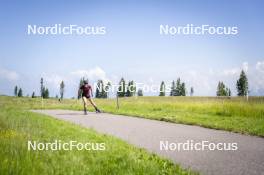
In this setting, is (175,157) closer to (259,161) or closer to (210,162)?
(210,162)

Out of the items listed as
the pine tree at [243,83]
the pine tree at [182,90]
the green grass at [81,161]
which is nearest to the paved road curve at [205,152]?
the green grass at [81,161]

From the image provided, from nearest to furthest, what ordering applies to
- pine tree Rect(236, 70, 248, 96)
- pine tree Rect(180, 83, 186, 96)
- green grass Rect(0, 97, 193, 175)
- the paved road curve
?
1. green grass Rect(0, 97, 193, 175)
2. the paved road curve
3. pine tree Rect(236, 70, 248, 96)
4. pine tree Rect(180, 83, 186, 96)

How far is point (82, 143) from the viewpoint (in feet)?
30.5

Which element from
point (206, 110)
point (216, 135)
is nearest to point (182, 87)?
point (206, 110)

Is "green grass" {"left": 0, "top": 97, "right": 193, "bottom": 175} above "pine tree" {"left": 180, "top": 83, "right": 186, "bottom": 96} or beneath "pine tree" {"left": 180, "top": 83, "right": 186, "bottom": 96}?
beneath

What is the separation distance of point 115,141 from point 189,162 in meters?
2.76

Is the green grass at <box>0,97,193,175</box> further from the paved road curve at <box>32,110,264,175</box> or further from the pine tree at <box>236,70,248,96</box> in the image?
the pine tree at <box>236,70,248,96</box>

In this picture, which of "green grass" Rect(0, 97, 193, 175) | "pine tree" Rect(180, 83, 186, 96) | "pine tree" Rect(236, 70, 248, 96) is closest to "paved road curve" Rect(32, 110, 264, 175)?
"green grass" Rect(0, 97, 193, 175)

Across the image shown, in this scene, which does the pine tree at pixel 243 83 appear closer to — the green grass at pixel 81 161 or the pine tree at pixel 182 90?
the pine tree at pixel 182 90

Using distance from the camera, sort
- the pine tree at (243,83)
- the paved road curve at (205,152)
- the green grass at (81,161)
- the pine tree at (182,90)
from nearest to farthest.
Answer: the green grass at (81,161)
the paved road curve at (205,152)
the pine tree at (243,83)
the pine tree at (182,90)

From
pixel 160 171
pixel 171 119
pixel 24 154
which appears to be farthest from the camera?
pixel 171 119

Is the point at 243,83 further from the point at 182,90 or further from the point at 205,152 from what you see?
the point at 205,152

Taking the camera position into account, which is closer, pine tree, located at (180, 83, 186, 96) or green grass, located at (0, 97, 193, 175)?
green grass, located at (0, 97, 193, 175)

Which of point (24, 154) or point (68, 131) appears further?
point (68, 131)
